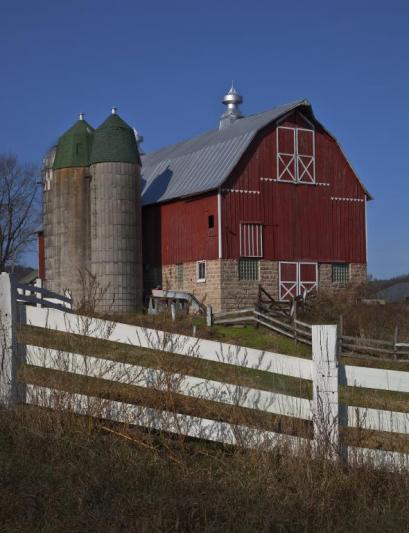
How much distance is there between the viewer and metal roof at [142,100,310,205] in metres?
29.6

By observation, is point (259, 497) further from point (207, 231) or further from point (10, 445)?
point (207, 231)

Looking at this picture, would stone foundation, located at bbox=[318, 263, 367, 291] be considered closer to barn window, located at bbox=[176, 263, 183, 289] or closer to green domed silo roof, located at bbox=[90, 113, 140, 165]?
barn window, located at bbox=[176, 263, 183, 289]

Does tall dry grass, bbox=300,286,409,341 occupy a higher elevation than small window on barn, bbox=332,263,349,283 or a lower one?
lower

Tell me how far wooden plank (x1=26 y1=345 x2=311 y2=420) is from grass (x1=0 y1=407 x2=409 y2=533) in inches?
15.4

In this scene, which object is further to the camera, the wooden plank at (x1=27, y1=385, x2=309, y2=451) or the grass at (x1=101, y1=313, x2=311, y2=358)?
the grass at (x1=101, y1=313, x2=311, y2=358)

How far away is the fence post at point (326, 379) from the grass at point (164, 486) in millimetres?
358

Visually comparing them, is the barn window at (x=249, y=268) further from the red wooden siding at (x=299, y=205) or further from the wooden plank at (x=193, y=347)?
the wooden plank at (x=193, y=347)

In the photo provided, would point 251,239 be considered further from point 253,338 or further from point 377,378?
point 377,378

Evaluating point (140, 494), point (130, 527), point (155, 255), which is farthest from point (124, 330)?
point (155, 255)

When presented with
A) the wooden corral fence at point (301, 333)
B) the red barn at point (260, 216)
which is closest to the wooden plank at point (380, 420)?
the wooden corral fence at point (301, 333)

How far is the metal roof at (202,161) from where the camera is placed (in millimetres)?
29578

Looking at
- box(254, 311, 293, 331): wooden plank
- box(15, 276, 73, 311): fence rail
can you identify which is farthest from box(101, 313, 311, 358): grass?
box(15, 276, 73, 311): fence rail

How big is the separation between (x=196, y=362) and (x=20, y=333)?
1.54 m

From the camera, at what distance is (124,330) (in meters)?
6.67
